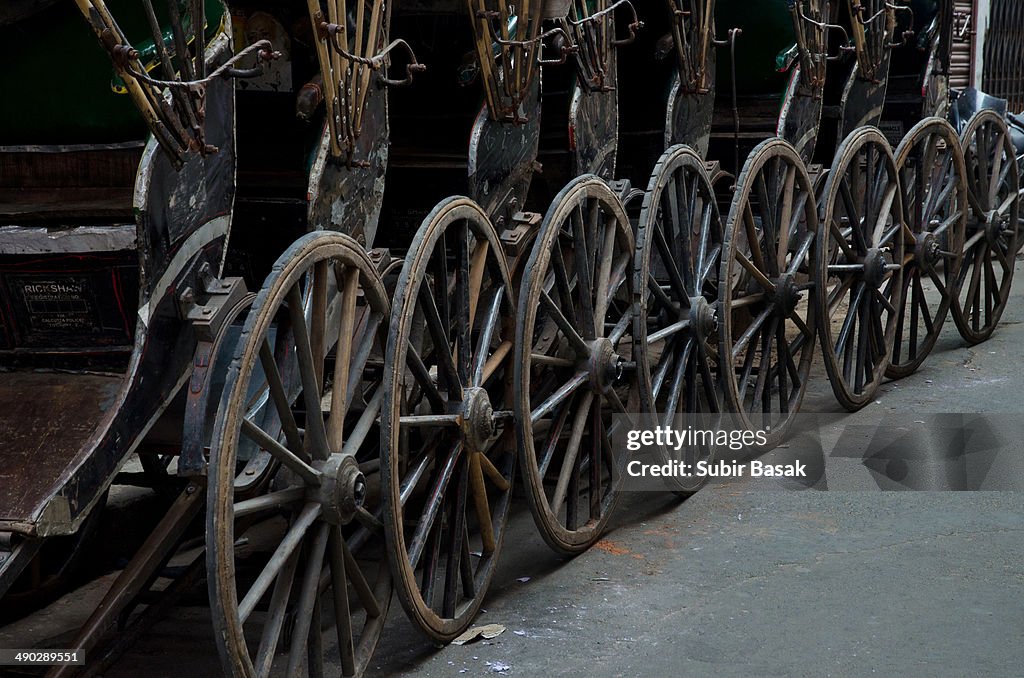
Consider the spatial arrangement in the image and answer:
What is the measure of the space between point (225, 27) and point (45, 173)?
0.80 metres

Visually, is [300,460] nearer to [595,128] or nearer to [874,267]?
[595,128]

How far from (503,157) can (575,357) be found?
2.25 ft

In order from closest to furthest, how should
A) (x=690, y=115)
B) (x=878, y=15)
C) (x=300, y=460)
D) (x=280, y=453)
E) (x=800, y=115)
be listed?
(x=280, y=453) < (x=300, y=460) < (x=690, y=115) < (x=800, y=115) < (x=878, y=15)

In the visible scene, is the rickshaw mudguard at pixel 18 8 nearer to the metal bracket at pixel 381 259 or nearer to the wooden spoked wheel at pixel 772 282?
the metal bracket at pixel 381 259

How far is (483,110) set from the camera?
13.4 ft

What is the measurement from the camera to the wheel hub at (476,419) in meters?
3.50

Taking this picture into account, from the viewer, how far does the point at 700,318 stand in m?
4.61

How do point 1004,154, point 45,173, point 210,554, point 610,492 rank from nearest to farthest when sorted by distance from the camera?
point 210,554, point 45,173, point 610,492, point 1004,154

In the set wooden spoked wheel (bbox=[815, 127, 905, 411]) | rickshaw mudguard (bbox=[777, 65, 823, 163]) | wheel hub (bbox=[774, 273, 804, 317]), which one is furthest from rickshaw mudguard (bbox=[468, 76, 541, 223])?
rickshaw mudguard (bbox=[777, 65, 823, 163])

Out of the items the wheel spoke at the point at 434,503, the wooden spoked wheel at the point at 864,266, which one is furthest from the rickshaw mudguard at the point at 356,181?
the wooden spoked wheel at the point at 864,266

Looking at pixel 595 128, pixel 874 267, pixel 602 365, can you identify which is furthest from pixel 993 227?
pixel 602 365

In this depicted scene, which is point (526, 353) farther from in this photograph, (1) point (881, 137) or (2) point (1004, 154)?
(2) point (1004, 154)

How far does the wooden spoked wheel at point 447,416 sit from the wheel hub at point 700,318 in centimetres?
97

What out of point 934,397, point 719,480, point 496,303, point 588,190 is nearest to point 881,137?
point 934,397
